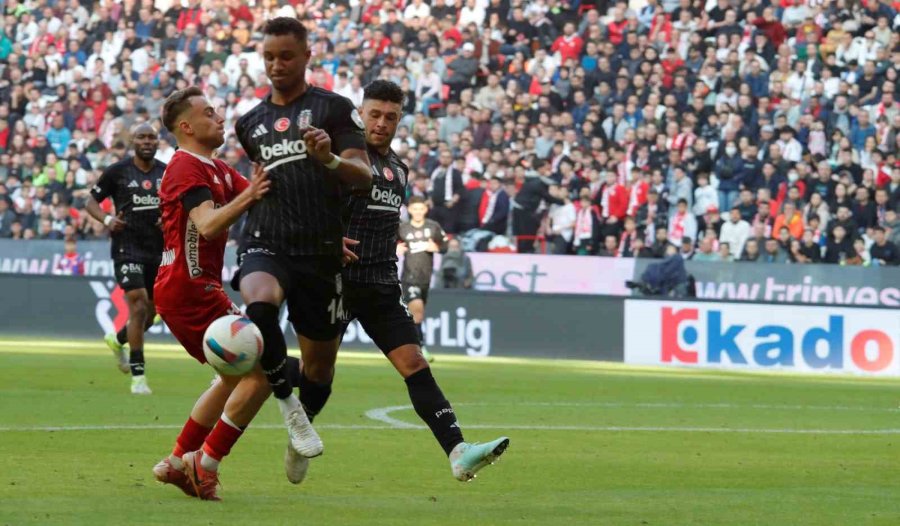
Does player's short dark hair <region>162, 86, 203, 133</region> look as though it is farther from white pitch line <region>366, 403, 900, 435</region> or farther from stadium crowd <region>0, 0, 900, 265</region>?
stadium crowd <region>0, 0, 900, 265</region>

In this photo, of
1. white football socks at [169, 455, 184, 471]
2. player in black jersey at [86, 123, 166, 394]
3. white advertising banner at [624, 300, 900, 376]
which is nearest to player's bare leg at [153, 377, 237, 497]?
white football socks at [169, 455, 184, 471]

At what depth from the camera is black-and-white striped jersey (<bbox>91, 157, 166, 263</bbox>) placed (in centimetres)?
1587

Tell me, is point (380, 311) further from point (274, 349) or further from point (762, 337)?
point (762, 337)

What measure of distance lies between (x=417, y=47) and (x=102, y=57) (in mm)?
7197

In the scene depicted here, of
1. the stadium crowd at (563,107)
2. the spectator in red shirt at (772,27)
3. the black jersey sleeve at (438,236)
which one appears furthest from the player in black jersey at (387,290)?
the spectator in red shirt at (772,27)

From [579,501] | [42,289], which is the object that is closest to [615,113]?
[42,289]

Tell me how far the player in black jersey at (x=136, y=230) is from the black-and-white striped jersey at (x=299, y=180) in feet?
24.7

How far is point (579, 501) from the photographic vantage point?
328 inches

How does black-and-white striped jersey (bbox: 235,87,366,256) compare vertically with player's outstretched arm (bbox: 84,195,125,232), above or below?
above

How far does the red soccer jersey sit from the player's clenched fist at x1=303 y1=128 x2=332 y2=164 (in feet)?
2.26

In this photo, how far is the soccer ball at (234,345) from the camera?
782 centimetres

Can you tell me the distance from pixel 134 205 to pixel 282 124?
801cm

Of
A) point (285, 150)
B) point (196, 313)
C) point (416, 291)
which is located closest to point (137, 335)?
point (416, 291)

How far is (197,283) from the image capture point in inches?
328
